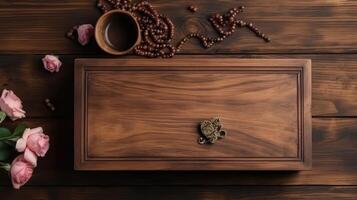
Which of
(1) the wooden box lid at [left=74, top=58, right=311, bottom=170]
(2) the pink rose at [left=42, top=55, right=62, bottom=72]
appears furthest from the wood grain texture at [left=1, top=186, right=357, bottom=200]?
(2) the pink rose at [left=42, top=55, right=62, bottom=72]

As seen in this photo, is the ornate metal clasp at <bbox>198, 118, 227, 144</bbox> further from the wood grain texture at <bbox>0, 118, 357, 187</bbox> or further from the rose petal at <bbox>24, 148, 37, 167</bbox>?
the rose petal at <bbox>24, 148, 37, 167</bbox>

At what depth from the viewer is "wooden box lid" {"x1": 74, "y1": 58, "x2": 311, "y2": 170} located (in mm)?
1044

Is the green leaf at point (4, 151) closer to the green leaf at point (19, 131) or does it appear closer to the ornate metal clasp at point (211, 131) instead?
the green leaf at point (19, 131)

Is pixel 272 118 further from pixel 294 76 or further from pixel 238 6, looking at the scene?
pixel 238 6

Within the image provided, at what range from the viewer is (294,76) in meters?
1.06

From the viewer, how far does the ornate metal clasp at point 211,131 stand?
1038mm

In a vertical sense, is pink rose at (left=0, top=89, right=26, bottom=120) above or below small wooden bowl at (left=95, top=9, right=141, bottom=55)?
below

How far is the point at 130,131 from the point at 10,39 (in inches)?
13.7

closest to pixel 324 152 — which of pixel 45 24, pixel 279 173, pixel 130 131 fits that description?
pixel 279 173

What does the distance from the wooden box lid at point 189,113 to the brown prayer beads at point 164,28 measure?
0.23 ft

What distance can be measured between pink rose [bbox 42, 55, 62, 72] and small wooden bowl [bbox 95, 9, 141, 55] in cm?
11

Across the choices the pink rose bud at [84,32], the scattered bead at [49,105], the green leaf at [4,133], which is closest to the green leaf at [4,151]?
the green leaf at [4,133]

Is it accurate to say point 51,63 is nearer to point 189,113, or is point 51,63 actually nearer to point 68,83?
point 68,83

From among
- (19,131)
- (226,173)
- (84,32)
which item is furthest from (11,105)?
(226,173)
